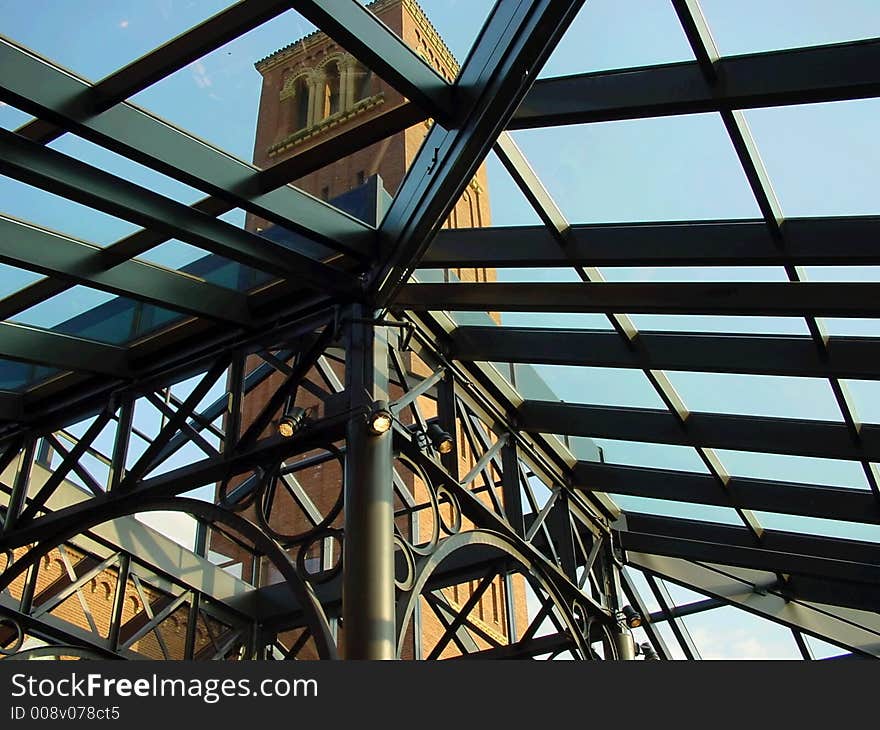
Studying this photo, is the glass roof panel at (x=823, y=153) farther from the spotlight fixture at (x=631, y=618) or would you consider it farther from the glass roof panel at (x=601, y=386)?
the spotlight fixture at (x=631, y=618)

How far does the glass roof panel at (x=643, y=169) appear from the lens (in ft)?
18.4

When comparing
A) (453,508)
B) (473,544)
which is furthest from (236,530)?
(473,544)

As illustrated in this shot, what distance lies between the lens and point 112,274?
6.53m

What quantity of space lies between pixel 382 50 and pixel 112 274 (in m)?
2.91

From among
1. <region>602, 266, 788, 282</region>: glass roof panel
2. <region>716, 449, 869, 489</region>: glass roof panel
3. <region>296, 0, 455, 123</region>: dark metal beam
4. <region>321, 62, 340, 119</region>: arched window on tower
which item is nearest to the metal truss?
<region>296, 0, 455, 123</region>: dark metal beam

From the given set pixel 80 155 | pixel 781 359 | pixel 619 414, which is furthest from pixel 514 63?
pixel 619 414

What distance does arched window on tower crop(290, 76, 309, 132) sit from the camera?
547 centimetres

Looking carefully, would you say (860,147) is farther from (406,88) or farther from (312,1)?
(312,1)

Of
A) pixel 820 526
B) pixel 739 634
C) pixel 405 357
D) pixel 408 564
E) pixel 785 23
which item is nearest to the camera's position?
pixel 785 23

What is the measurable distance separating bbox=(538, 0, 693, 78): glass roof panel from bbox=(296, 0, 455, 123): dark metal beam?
0.70 meters

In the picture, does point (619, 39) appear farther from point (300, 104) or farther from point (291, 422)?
point (291, 422)

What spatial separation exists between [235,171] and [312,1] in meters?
1.58

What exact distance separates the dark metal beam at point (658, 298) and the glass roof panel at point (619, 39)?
1.77 m

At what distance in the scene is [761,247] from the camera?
19.0 ft
